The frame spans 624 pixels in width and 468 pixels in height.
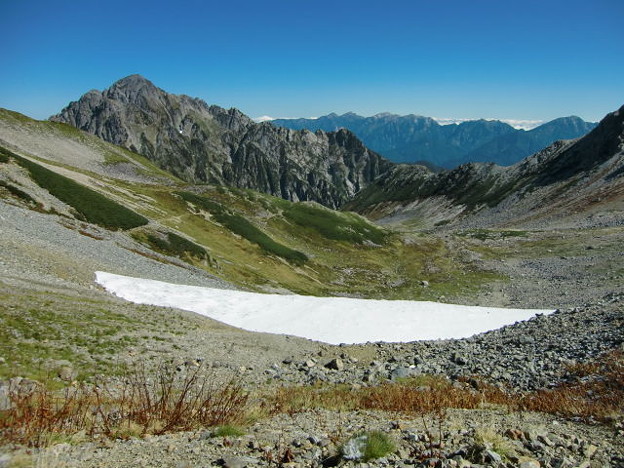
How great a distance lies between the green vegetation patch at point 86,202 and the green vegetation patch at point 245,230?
19618 millimetres

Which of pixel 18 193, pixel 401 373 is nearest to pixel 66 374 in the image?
pixel 401 373

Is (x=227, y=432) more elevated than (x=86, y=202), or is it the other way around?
(x=86, y=202)

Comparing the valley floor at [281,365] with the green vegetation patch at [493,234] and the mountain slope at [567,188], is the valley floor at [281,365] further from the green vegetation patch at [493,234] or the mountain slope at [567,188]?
the mountain slope at [567,188]

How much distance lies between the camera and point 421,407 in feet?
38.4

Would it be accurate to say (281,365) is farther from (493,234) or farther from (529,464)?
(493,234)

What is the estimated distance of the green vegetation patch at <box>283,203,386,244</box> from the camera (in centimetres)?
10606

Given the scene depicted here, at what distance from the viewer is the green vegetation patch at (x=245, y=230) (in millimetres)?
74881

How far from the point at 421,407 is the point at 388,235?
104 m

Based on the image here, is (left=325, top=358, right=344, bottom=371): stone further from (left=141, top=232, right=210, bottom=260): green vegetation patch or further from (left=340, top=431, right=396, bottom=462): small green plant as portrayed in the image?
(left=141, top=232, right=210, bottom=260): green vegetation patch

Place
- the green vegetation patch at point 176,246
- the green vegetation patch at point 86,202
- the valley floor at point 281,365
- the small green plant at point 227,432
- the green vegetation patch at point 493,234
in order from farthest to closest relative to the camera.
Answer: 1. the green vegetation patch at point 493,234
2. the green vegetation patch at point 86,202
3. the green vegetation patch at point 176,246
4. the small green plant at point 227,432
5. the valley floor at point 281,365

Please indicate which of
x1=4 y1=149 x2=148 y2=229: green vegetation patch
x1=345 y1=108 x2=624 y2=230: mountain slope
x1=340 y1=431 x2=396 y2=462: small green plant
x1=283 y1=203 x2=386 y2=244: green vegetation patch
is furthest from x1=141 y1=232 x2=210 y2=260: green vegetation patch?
x1=345 y1=108 x2=624 y2=230: mountain slope

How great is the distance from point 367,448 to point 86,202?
60329 mm

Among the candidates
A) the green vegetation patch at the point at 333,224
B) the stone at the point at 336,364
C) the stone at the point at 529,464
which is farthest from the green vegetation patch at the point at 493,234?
the stone at the point at 529,464

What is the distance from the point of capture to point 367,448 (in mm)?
7492
